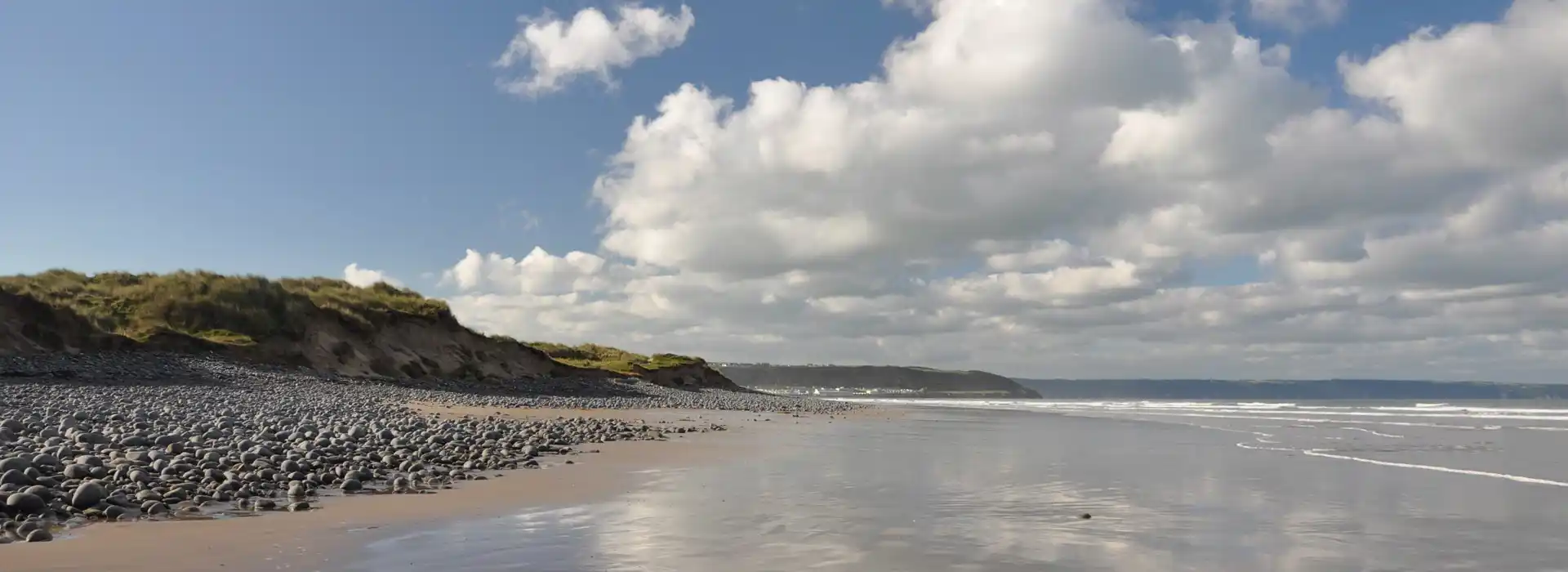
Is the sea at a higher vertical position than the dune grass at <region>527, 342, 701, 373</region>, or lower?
lower

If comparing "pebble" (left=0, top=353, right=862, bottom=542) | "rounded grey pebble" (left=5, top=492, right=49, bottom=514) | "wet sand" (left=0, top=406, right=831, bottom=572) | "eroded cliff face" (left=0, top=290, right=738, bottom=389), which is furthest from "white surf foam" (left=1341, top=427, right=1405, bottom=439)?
"eroded cliff face" (left=0, top=290, right=738, bottom=389)

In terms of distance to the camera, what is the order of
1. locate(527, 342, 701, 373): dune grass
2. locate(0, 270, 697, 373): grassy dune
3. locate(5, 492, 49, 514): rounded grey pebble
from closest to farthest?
locate(5, 492, 49, 514): rounded grey pebble
locate(0, 270, 697, 373): grassy dune
locate(527, 342, 701, 373): dune grass

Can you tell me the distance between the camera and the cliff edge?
1100 inches

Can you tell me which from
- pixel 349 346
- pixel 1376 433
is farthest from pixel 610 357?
pixel 1376 433

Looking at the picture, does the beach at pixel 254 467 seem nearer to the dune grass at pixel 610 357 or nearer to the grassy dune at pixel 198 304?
the grassy dune at pixel 198 304

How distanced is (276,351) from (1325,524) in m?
35.2

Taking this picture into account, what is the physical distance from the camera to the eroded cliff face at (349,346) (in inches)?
1064

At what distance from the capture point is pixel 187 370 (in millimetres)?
26938

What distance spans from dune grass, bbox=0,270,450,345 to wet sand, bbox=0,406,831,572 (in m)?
27.1

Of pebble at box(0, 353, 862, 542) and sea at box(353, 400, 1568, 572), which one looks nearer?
sea at box(353, 400, 1568, 572)

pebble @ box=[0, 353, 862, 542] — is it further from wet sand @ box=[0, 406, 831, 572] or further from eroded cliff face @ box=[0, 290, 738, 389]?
eroded cliff face @ box=[0, 290, 738, 389]

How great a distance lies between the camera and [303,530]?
6586mm

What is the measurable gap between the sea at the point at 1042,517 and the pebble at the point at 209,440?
7.51ft

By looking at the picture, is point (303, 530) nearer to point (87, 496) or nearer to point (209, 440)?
point (87, 496)
